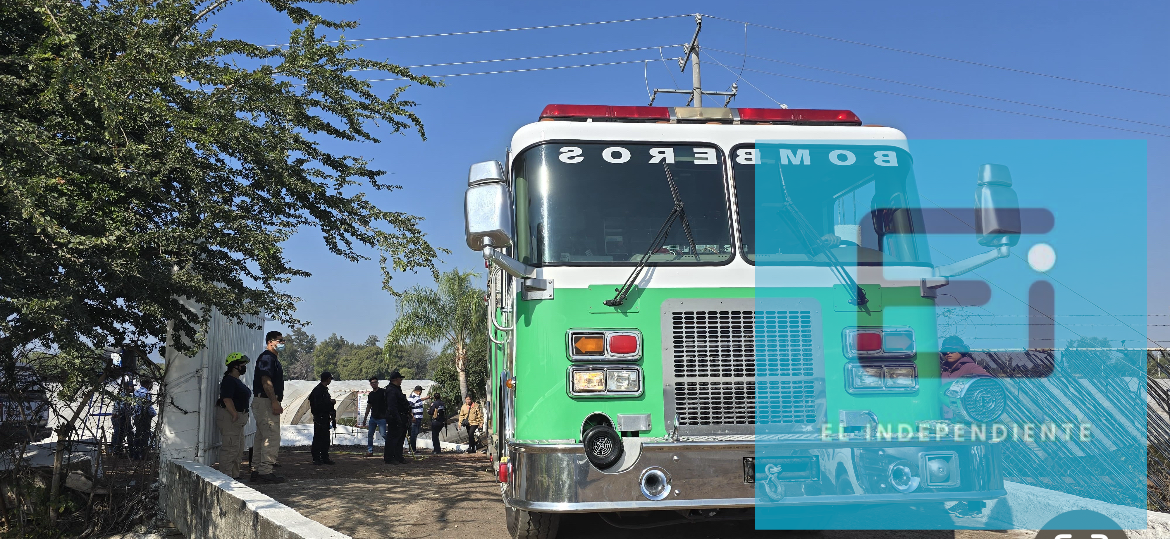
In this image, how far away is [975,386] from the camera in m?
5.20

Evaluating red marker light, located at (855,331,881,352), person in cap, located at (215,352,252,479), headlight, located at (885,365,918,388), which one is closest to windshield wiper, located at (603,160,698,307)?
red marker light, located at (855,331,881,352)

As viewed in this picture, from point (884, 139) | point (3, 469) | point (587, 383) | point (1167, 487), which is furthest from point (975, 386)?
point (3, 469)

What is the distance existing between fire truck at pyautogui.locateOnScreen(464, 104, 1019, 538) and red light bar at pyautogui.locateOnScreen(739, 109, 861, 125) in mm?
134

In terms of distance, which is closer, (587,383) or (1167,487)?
(587,383)

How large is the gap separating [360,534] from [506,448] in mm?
1898

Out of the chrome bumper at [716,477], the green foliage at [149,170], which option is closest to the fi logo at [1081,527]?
the chrome bumper at [716,477]

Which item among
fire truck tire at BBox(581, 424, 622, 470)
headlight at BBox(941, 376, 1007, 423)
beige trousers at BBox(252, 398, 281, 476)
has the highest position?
headlight at BBox(941, 376, 1007, 423)

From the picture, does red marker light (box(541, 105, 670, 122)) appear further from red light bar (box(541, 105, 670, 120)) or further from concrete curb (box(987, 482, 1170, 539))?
concrete curb (box(987, 482, 1170, 539))

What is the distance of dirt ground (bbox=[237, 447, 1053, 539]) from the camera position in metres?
6.63

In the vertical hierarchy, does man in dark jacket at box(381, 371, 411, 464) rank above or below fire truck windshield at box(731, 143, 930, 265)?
below

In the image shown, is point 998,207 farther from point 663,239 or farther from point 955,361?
point 663,239

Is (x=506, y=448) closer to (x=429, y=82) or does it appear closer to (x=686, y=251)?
(x=686, y=251)

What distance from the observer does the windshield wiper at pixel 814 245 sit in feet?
17.9

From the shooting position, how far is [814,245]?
18.6 feet
